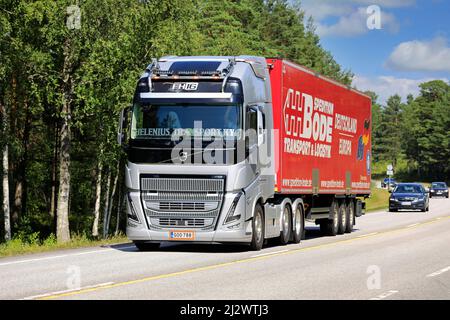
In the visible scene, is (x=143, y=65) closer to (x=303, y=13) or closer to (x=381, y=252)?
(x=381, y=252)

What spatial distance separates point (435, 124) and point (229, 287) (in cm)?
15905

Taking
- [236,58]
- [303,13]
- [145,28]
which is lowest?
[236,58]

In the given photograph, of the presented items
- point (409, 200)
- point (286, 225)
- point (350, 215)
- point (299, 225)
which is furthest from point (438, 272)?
point (409, 200)

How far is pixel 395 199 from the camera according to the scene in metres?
48.9

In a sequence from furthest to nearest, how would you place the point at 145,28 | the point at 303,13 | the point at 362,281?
the point at 303,13 → the point at 145,28 → the point at 362,281

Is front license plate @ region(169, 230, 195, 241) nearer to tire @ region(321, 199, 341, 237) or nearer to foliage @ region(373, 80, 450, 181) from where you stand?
tire @ region(321, 199, 341, 237)

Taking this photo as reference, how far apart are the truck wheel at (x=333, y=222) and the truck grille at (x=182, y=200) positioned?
842cm

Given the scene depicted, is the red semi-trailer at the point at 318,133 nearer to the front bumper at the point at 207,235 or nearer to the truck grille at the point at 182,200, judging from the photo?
the front bumper at the point at 207,235

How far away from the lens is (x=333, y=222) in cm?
2594

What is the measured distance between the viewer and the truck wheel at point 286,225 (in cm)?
2102

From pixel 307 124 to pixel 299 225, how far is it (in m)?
2.58

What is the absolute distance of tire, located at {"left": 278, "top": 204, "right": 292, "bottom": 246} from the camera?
21016 mm

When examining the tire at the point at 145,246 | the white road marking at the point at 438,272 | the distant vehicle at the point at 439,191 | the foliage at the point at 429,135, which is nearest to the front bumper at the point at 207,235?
the tire at the point at 145,246

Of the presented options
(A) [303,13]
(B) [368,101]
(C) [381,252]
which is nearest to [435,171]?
(A) [303,13]
